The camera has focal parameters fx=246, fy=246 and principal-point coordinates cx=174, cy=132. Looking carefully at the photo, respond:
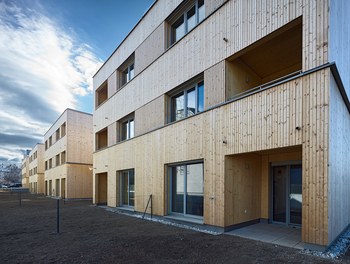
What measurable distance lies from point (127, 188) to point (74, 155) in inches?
570

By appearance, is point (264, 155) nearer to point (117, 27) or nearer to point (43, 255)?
point (43, 255)

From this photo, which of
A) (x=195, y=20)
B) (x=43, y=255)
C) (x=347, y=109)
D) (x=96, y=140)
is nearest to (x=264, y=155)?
(x=347, y=109)

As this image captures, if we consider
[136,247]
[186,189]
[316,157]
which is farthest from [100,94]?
[316,157]

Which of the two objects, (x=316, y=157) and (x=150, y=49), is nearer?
(x=316, y=157)

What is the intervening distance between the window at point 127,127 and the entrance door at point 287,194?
8227 mm

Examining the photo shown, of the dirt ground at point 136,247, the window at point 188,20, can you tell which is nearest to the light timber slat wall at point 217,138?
the dirt ground at point 136,247

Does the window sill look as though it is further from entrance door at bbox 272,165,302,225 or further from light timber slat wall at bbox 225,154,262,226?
entrance door at bbox 272,165,302,225

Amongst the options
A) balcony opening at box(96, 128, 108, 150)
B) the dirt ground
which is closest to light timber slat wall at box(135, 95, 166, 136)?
the dirt ground

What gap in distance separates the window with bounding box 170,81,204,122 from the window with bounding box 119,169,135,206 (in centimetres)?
487

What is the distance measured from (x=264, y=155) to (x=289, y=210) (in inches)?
83.6

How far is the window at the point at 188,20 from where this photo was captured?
994cm

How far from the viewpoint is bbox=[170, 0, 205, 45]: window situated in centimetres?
994

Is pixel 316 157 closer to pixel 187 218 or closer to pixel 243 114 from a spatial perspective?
pixel 243 114

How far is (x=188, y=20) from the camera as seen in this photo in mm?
10672
